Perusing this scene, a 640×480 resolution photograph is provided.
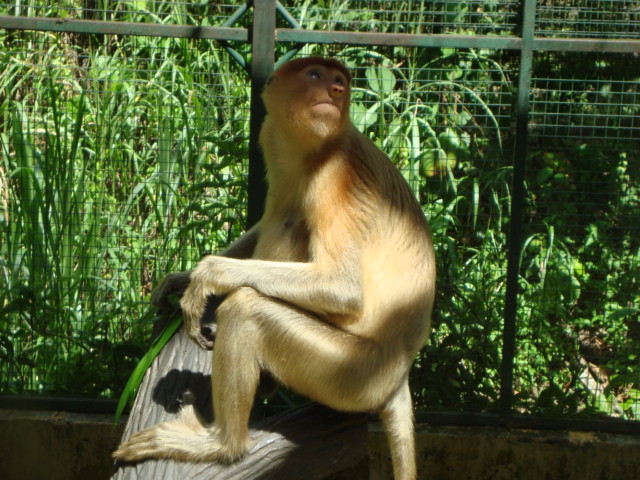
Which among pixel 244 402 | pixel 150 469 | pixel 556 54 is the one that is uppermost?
pixel 556 54

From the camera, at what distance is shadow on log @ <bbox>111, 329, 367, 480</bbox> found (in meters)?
4.25

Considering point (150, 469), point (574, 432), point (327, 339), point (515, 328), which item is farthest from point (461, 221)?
point (150, 469)

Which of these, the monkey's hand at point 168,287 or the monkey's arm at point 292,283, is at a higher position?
the monkey's arm at point 292,283

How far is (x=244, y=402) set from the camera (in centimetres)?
420

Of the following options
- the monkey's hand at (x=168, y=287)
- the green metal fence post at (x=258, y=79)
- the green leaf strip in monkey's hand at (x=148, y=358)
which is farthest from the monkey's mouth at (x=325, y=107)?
the green leaf strip in monkey's hand at (x=148, y=358)

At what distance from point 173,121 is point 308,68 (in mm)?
2039

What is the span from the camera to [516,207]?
588 centimetres

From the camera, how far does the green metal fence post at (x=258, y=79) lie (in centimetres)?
555

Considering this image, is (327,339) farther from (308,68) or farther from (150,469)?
(308,68)

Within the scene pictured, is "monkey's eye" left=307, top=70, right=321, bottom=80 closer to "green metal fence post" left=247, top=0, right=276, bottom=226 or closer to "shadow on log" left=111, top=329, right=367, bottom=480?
"green metal fence post" left=247, top=0, right=276, bottom=226

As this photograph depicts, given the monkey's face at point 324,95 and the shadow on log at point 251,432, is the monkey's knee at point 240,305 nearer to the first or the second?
the shadow on log at point 251,432

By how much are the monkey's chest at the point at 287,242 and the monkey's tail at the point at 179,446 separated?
0.99 metres

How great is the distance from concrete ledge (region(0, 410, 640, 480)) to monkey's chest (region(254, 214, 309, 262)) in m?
1.88

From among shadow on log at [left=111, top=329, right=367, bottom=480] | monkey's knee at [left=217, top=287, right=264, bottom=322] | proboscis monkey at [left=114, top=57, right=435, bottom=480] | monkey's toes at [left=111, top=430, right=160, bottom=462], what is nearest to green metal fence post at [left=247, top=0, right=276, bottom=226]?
proboscis monkey at [left=114, top=57, right=435, bottom=480]
